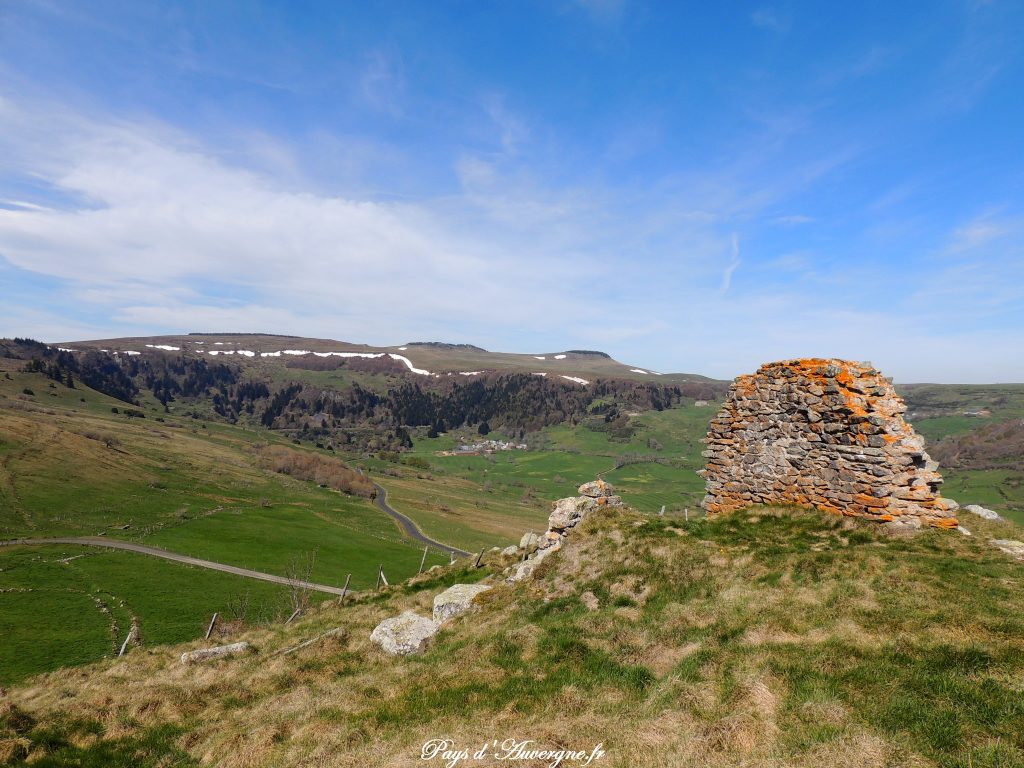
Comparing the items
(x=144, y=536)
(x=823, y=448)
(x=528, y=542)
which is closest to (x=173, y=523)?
(x=144, y=536)

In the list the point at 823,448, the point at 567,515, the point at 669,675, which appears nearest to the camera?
the point at 669,675

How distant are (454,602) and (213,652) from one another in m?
12.0

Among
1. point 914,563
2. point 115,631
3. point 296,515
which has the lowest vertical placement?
point 296,515

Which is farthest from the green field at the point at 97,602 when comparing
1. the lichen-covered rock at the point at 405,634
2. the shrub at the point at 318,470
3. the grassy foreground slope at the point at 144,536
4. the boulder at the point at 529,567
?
the shrub at the point at 318,470

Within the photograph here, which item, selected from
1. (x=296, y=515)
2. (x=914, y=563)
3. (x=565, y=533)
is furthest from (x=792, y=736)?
(x=296, y=515)

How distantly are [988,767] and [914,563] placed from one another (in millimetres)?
8735

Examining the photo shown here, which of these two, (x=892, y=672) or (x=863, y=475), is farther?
(x=863, y=475)

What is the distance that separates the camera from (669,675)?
1091cm

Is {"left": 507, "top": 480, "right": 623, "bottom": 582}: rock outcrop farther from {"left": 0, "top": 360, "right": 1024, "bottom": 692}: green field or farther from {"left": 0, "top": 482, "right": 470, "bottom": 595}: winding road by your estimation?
{"left": 0, "top": 482, "right": 470, "bottom": 595}: winding road

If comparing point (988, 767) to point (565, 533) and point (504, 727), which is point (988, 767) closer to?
point (504, 727)

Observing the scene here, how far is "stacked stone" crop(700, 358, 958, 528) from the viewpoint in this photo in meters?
16.7

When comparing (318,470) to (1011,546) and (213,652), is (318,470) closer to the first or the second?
(213,652)

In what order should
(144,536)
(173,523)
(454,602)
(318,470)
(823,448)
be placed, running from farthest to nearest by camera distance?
(318,470) < (173,523) < (144,536) < (454,602) < (823,448)

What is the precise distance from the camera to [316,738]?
37.0ft
